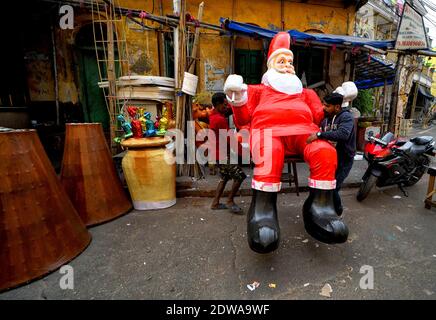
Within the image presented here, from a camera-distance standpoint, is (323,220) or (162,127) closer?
(323,220)

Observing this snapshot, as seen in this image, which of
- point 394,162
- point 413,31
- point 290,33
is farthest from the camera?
point 290,33

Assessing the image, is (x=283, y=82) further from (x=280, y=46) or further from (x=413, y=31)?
(x=413, y=31)

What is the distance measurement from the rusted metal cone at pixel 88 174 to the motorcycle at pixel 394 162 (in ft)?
Answer: 12.1

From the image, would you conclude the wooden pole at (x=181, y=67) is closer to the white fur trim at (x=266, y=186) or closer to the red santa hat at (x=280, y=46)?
the red santa hat at (x=280, y=46)

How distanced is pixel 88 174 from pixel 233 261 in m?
1.97

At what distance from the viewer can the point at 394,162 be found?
351 cm

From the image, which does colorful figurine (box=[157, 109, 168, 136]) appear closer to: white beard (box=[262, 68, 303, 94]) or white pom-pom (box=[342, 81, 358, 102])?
white beard (box=[262, 68, 303, 94])

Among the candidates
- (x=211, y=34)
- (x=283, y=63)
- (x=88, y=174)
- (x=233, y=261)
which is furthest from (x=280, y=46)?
(x=211, y=34)

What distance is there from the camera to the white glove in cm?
198

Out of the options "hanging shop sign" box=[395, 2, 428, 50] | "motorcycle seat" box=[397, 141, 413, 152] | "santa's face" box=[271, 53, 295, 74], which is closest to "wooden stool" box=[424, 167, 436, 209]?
"motorcycle seat" box=[397, 141, 413, 152]

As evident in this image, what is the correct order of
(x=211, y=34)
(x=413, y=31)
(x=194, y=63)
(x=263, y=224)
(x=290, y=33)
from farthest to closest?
(x=211, y=34)
(x=290, y=33)
(x=413, y=31)
(x=194, y=63)
(x=263, y=224)

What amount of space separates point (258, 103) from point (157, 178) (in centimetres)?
170
